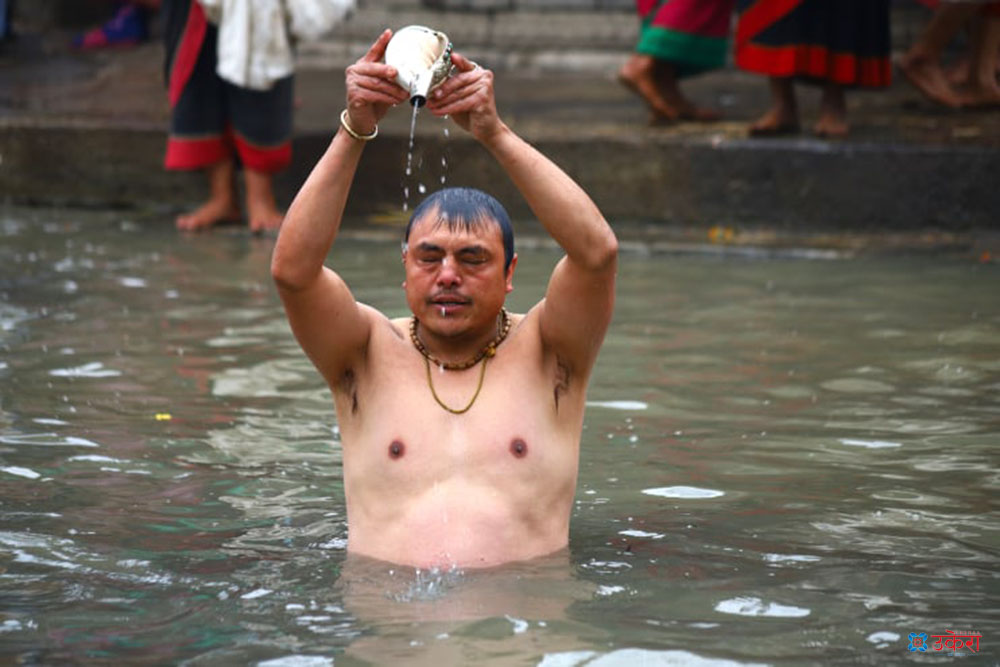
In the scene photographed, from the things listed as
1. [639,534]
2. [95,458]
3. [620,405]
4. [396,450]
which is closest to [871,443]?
[620,405]

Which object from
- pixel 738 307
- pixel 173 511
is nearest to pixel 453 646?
pixel 173 511

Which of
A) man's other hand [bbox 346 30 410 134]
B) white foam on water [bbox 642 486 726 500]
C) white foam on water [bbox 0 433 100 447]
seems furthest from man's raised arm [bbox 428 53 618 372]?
white foam on water [bbox 0 433 100 447]

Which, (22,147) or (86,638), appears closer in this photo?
(86,638)

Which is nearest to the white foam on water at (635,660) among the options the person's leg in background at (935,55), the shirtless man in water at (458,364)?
the shirtless man in water at (458,364)

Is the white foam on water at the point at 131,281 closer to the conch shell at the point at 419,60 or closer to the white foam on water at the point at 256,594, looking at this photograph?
the white foam on water at the point at 256,594

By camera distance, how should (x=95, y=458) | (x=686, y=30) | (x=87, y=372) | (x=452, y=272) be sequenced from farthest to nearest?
1. (x=686, y=30)
2. (x=87, y=372)
3. (x=95, y=458)
4. (x=452, y=272)

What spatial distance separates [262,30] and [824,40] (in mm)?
2872

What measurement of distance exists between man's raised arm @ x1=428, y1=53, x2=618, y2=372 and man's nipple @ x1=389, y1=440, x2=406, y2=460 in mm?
437

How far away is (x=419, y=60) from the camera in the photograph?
12.1ft

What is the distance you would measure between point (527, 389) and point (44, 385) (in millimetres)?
2443

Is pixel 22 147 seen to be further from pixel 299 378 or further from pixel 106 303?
pixel 299 378

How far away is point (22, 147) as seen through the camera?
10.1 metres

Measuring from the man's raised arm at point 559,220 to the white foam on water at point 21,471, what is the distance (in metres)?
1.70

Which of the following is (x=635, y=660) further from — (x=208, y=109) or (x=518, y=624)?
(x=208, y=109)
